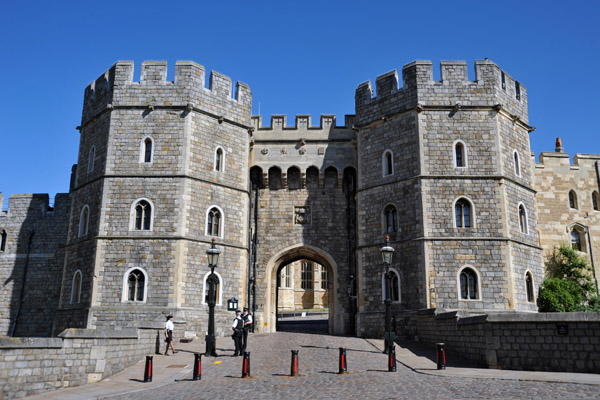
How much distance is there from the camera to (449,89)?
2308cm

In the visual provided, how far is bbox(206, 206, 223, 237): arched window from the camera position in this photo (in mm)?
23181

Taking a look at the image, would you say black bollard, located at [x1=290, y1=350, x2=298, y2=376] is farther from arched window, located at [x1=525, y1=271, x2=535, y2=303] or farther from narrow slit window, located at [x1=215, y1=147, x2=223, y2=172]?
arched window, located at [x1=525, y1=271, x2=535, y2=303]

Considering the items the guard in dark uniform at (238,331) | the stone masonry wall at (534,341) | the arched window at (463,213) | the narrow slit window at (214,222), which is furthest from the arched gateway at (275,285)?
the stone masonry wall at (534,341)

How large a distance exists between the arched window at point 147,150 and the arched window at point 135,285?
4634 mm

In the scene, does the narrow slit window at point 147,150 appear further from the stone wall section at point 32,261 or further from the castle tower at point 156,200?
the stone wall section at point 32,261

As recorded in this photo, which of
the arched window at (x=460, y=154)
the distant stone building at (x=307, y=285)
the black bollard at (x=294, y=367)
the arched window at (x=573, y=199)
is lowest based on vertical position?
the black bollard at (x=294, y=367)

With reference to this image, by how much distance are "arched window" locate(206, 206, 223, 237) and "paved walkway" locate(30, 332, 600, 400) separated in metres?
6.73

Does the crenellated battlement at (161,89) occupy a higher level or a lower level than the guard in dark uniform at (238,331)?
higher

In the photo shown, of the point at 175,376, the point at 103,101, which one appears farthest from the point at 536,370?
the point at 103,101

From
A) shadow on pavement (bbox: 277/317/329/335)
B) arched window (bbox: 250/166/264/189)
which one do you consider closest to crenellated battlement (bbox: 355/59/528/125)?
arched window (bbox: 250/166/264/189)

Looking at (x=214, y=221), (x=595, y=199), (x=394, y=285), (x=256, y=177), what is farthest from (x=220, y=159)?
(x=595, y=199)

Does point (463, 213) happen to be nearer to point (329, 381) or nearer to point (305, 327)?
point (329, 381)

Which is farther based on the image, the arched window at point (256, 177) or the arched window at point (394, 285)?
the arched window at point (256, 177)

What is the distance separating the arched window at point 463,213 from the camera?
2180 cm
